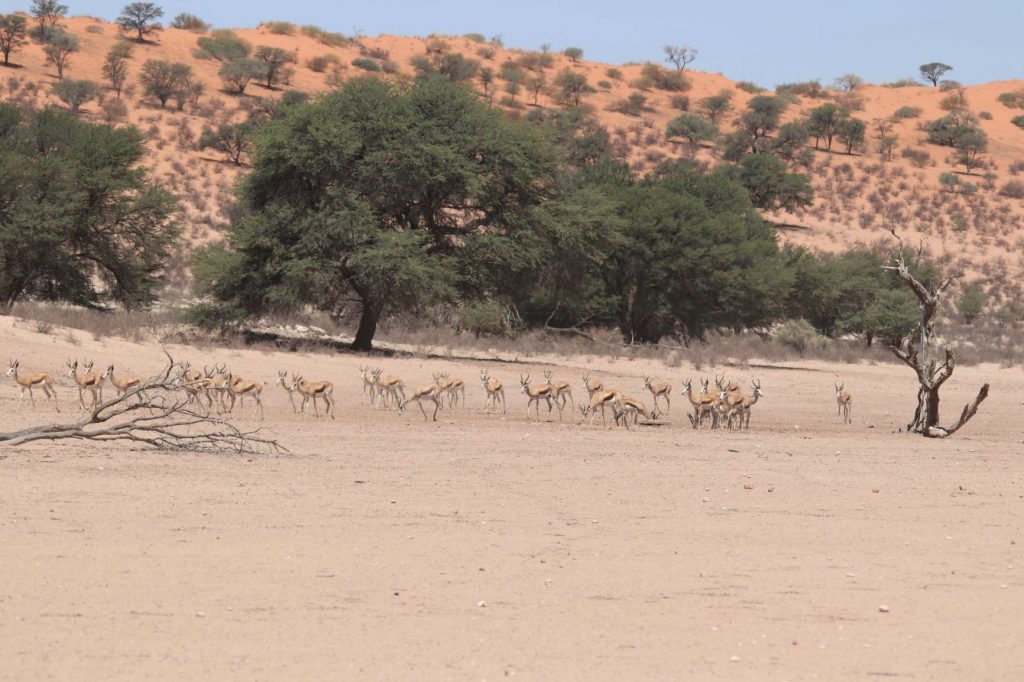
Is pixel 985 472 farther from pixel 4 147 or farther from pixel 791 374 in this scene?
pixel 4 147

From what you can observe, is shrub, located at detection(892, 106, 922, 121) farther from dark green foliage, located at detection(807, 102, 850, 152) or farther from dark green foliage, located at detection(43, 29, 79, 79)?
dark green foliage, located at detection(43, 29, 79, 79)

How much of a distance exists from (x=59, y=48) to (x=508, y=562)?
2943 inches

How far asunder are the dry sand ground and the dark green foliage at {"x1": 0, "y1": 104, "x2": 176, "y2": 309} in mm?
18186

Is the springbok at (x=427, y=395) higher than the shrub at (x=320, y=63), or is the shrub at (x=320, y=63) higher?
the shrub at (x=320, y=63)

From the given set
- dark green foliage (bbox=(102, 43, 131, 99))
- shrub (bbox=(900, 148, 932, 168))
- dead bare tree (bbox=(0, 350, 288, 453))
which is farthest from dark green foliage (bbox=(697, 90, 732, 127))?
dead bare tree (bbox=(0, 350, 288, 453))

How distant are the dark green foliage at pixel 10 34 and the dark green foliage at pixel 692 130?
38675 mm

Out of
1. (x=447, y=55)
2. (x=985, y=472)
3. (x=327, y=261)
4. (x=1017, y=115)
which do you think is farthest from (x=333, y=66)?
(x=985, y=472)

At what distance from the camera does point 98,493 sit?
514 inches

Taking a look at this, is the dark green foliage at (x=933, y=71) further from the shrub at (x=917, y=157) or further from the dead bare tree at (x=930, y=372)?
the dead bare tree at (x=930, y=372)

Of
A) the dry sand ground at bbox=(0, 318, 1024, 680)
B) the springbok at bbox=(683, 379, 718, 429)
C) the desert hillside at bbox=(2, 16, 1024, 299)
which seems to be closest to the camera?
the dry sand ground at bbox=(0, 318, 1024, 680)

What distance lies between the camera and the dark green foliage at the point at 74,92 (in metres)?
68.1

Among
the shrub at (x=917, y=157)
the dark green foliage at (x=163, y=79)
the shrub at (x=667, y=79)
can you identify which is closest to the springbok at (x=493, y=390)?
the dark green foliage at (x=163, y=79)

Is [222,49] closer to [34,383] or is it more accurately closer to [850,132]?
[850,132]

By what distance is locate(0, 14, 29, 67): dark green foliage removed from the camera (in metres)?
76.4
